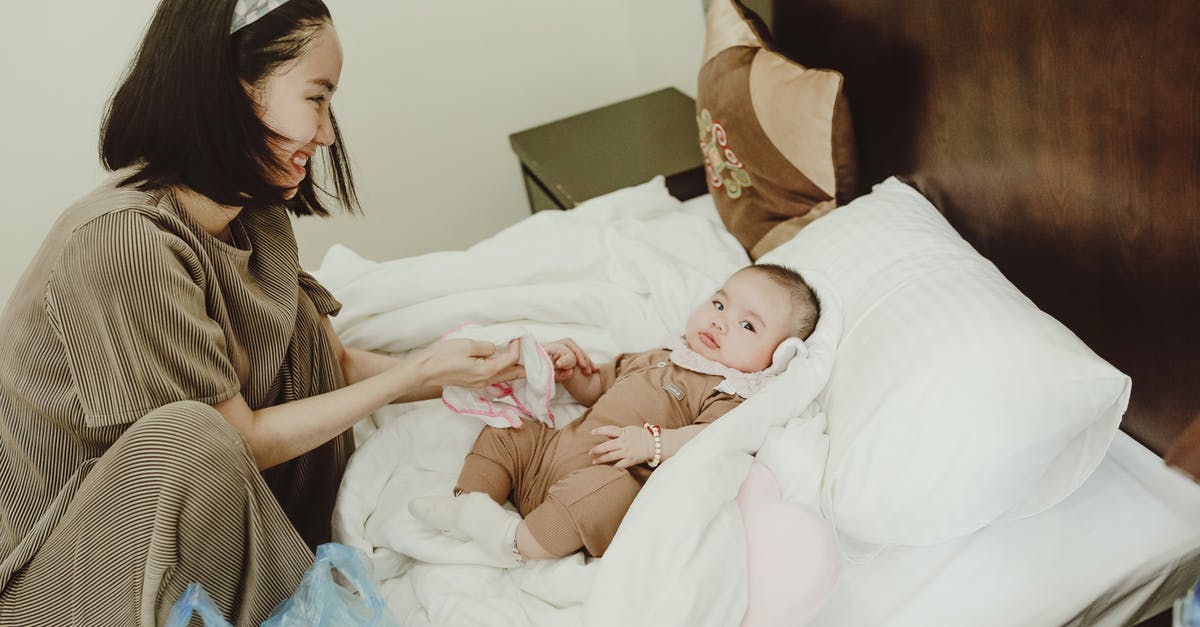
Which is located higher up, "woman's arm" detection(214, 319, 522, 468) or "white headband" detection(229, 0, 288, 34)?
"white headband" detection(229, 0, 288, 34)

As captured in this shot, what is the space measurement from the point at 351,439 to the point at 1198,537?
1154 mm

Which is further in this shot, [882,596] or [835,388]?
[835,388]

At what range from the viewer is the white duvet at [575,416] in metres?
0.95

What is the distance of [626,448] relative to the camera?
1.14 meters

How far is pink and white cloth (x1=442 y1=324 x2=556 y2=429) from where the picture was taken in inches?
49.9

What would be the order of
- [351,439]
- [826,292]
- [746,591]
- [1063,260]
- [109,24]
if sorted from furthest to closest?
1. [109,24]
2. [351,439]
3. [826,292]
4. [1063,260]
5. [746,591]

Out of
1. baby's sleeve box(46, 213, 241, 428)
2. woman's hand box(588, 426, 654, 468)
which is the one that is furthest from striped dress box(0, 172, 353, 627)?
woman's hand box(588, 426, 654, 468)

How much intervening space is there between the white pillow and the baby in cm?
17

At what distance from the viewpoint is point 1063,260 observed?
3.57 feet

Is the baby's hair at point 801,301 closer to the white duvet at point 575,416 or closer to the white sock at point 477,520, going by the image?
the white duvet at point 575,416

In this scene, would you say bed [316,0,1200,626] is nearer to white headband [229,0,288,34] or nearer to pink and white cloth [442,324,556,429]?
pink and white cloth [442,324,556,429]

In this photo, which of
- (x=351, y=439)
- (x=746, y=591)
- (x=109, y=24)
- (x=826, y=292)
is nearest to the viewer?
(x=746, y=591)

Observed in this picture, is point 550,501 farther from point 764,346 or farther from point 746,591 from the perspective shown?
point 764,346

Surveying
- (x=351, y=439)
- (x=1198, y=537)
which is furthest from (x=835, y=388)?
(x=351, y=439)
